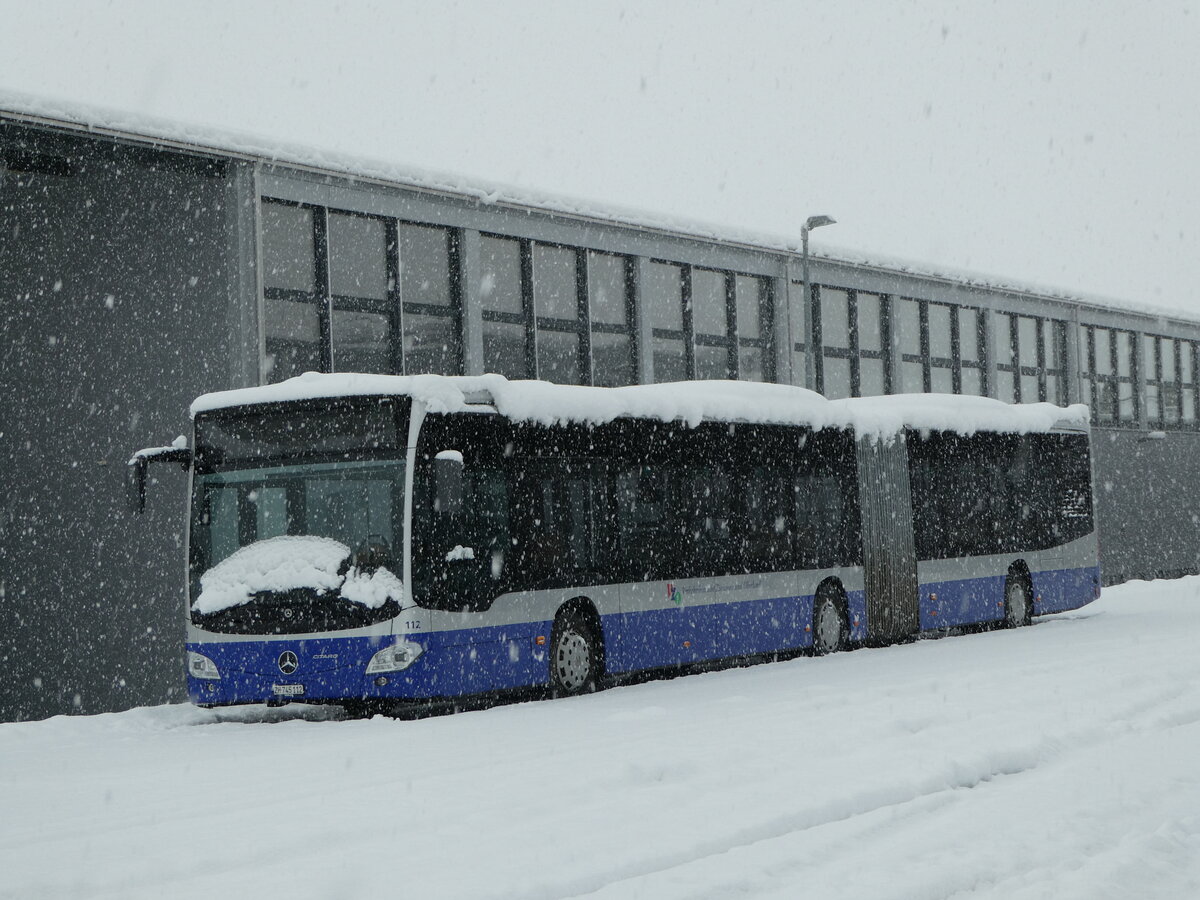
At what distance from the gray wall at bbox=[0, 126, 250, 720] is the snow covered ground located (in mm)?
6675

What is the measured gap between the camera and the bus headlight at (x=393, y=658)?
1351cm

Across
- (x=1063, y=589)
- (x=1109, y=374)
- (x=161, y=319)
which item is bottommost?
(x=1063, y=589)

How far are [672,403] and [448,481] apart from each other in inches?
179

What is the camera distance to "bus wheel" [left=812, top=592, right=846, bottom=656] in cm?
1980

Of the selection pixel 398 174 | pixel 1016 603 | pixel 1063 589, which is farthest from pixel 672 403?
pixel 1063 589

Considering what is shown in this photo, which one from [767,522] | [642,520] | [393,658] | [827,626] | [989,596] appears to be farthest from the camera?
[989,596]

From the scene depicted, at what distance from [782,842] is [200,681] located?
8.28 meters

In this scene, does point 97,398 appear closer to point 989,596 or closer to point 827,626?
point 827,626

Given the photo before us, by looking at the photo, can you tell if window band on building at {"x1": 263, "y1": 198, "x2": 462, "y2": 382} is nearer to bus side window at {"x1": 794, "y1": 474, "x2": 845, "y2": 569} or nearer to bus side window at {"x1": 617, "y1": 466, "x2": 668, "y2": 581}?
bus side window at {"x1": 794, "y1": 474, "x2": 845, "y2": 569}

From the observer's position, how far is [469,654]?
46.2 ft

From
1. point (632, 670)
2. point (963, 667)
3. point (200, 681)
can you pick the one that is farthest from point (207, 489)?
point (963, 667)

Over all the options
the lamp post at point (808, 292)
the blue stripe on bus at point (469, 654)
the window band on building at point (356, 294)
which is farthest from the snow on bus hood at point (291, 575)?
the lamp post at point (808, 292)

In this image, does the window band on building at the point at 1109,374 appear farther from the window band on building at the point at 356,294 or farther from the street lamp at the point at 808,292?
the window band on building at the point at 356,294

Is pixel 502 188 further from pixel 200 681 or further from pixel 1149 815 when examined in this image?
pixel 1149 815
